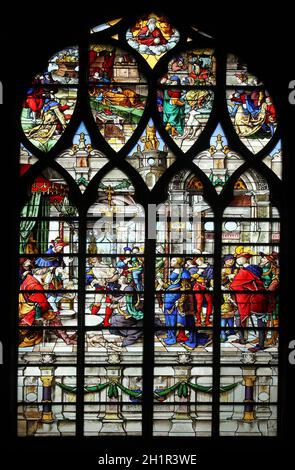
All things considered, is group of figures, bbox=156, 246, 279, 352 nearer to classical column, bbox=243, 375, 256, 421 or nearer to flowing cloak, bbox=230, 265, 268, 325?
flowing cloak, bbox=230, 265, 268, 325

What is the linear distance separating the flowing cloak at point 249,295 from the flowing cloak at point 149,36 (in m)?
2.12

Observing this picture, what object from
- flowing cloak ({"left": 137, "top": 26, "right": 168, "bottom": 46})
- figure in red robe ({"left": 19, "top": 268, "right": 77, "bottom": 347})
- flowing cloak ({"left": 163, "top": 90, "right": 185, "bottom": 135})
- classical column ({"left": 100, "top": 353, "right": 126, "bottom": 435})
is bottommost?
classical column ({"left": 100, "top": 353, "right": 126, "bottom": 435})

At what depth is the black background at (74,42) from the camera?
634 cm

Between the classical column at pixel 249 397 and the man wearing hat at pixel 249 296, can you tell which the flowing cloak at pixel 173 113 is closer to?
the man wearing hat at pixel 249 296

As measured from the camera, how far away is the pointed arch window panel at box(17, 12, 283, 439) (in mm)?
6547

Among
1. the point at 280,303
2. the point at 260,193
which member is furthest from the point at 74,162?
the point at 280,303

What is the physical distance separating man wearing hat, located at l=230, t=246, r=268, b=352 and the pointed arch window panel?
12 millimetres

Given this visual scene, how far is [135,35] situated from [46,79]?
0.86 metres

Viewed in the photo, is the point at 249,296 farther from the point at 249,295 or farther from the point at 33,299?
the point at 33,299

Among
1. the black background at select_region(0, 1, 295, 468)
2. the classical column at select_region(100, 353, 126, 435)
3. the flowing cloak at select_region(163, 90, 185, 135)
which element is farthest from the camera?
the flowing cloak at select_region(163, 90, 185, 135)

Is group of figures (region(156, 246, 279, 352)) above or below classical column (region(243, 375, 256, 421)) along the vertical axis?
above

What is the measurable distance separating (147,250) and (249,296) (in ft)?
3.13

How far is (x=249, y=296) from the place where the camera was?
6.64 meters

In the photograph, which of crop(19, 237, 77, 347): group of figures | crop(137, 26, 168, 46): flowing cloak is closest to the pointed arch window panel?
crop(19, 237, 77, 347): group of figures
